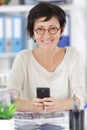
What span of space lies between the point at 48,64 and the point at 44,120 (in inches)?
23.6

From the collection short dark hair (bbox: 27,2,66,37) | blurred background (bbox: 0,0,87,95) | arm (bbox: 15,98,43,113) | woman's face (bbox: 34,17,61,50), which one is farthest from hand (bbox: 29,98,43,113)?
blurred background (bbox: 0,0,87,95)

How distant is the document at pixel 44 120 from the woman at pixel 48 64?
0.91 ft

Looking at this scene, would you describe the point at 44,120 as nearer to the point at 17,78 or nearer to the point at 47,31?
the point at 17,78

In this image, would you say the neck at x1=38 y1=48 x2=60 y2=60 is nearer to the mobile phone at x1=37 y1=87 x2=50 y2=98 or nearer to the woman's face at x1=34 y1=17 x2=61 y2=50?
the woman's face at x1=34 y1=17 x2=61 y2=50

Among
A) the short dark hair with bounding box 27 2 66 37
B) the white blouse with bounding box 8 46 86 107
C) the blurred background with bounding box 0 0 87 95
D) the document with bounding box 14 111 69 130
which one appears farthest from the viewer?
the blurred background with bounding box 0 0 87 95

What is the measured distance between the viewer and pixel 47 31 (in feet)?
6.98

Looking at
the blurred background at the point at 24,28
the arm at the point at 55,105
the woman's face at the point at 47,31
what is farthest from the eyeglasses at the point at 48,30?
the blurred background at the point at 24,28

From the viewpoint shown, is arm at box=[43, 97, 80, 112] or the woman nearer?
arm at box=[43, 97, 80, 112]

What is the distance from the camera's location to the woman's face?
6.97ft

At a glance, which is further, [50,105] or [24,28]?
[24,28]

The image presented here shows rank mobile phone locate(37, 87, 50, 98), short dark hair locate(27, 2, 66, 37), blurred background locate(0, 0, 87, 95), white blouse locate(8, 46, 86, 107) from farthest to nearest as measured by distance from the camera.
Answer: blurred background locate(0, 0, 87, 95) → white blouse locate(8, 46, 86, 107) → short dark hair locate(27, 2, 66, 37) → mobile phone locate(37, 87, 50, 98)

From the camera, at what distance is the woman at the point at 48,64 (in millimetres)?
2133

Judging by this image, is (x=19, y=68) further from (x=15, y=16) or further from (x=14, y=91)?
(x=15, y=16)

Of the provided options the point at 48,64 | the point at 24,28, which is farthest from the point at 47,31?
the point at 24,28
